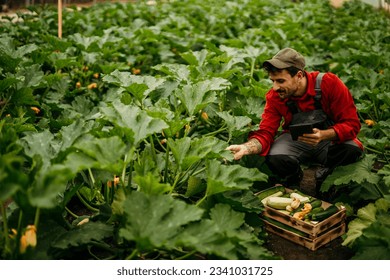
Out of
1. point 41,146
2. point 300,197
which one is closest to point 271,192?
point 300,197

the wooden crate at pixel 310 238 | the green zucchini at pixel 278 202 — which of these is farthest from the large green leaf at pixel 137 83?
the wooden crate at pixel 310 238

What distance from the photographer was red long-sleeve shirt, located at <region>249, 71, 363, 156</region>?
353 centimetres

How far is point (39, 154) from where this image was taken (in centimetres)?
253

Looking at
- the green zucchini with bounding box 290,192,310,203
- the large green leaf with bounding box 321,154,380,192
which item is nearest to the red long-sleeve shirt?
the large green leaf with bounding box 321,154,380,192

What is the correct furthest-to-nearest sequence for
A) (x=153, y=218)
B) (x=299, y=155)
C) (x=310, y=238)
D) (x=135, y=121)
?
(x=299, y=155), (x=310, y=238), (x=135, y=121), (x=153, y=218)

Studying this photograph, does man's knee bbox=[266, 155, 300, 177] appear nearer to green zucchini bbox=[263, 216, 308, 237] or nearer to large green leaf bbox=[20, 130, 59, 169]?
green zucchini bbox=[263, 216, 308, 237]

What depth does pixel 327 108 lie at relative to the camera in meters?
3.62

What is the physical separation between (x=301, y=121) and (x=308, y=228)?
0.89 meters

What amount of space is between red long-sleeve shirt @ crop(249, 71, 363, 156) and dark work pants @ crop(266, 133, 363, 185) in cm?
8

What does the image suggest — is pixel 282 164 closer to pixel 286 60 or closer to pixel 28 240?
pixel 286 60

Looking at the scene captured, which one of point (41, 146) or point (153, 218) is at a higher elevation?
point (41, 146)

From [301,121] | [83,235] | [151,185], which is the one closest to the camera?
[151,185]

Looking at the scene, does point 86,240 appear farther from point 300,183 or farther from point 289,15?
point 289,15
